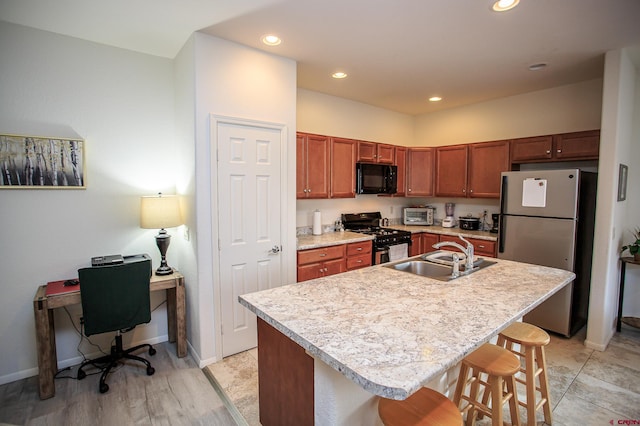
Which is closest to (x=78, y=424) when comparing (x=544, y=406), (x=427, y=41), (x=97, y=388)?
(x=97, y=388)

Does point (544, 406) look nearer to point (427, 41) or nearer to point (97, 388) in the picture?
point (427, 41)

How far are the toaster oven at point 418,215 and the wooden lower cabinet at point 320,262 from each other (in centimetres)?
191

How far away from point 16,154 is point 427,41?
11.3 feet

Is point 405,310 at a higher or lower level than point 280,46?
lower

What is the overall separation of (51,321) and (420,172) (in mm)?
4607


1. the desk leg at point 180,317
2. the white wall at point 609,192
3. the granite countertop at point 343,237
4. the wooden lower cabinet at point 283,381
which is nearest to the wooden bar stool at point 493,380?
the wooden lower cabinet at point 283,381

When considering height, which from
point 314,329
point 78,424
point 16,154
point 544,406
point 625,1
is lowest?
point 78,424

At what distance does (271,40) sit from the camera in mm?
2670

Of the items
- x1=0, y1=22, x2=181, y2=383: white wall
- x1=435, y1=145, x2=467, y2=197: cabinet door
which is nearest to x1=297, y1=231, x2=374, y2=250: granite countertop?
x1=0, y1=22, x2=181, y2=383: white wall

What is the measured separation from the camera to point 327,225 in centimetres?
434

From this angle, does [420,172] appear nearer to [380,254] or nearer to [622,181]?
[380,254]

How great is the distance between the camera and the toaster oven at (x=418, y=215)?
5027 mm

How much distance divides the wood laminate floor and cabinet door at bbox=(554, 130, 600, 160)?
4232 millimetres

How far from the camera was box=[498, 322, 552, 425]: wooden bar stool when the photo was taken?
1.86 metres
